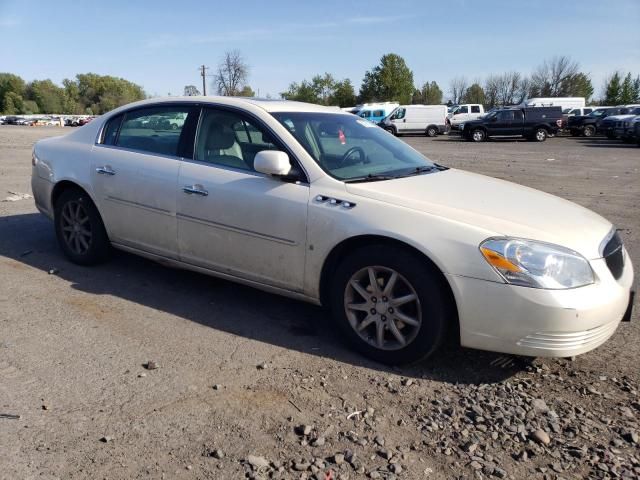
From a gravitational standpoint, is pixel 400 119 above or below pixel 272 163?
above

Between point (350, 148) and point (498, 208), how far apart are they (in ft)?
4.00

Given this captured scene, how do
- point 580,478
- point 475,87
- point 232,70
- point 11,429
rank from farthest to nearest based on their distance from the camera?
point 475,87 < point 232,70 < point 11,429 < point 580,478

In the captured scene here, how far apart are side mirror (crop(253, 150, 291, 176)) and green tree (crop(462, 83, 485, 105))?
90.6 metres

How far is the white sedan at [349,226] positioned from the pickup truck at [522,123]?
98.3 feet

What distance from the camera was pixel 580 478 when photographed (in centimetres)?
236

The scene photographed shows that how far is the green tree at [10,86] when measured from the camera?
417ft

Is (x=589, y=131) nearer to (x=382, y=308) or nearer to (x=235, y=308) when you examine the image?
(x=235, y=308)

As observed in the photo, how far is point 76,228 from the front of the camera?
5.07 meters

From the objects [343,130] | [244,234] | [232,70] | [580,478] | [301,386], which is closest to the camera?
[580,478]

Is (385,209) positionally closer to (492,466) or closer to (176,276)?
(492,466)

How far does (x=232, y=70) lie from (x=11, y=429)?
6568 centimetres

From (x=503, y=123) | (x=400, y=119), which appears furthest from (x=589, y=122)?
(x=400, y=119)

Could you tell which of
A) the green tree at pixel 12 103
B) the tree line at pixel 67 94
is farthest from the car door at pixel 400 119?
the green tree at pixel 12 103

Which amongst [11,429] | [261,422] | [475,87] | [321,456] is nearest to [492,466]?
[321,456]
